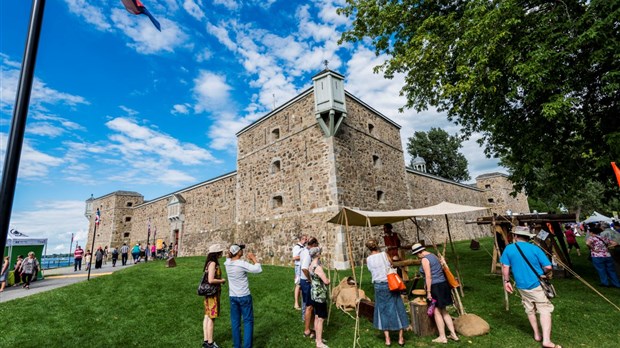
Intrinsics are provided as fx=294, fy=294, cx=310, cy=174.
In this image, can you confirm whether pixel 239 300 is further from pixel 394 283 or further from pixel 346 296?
pixel 346 296

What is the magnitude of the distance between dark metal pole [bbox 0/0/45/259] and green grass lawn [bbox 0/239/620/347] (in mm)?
4349

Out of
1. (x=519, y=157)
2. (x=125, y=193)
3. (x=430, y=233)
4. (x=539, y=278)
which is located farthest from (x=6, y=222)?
(x=125, y=193)

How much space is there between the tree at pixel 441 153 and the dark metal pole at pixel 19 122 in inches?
1543

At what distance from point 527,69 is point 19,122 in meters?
8.02

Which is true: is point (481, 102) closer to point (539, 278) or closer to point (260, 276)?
point (539, 278)

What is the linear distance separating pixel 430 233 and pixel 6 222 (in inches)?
845

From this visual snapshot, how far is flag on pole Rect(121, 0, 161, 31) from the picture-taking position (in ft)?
12.4

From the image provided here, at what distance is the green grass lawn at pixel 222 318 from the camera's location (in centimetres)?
523

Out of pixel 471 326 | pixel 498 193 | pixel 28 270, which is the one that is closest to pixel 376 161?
pixel 471 326

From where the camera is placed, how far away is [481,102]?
325 inches

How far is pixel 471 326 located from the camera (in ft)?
17.2

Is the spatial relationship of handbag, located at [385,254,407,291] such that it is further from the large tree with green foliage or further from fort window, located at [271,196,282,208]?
fort window, located at [271,196,282,208]

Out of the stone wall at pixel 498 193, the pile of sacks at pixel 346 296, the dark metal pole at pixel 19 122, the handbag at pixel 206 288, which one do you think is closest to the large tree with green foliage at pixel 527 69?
the pile of sacks at pixel 346 296

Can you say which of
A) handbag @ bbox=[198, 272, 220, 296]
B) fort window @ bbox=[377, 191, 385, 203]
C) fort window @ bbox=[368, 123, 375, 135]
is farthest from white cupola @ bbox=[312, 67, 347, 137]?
handbag @ bbox=[198, 272, 220, 296]
